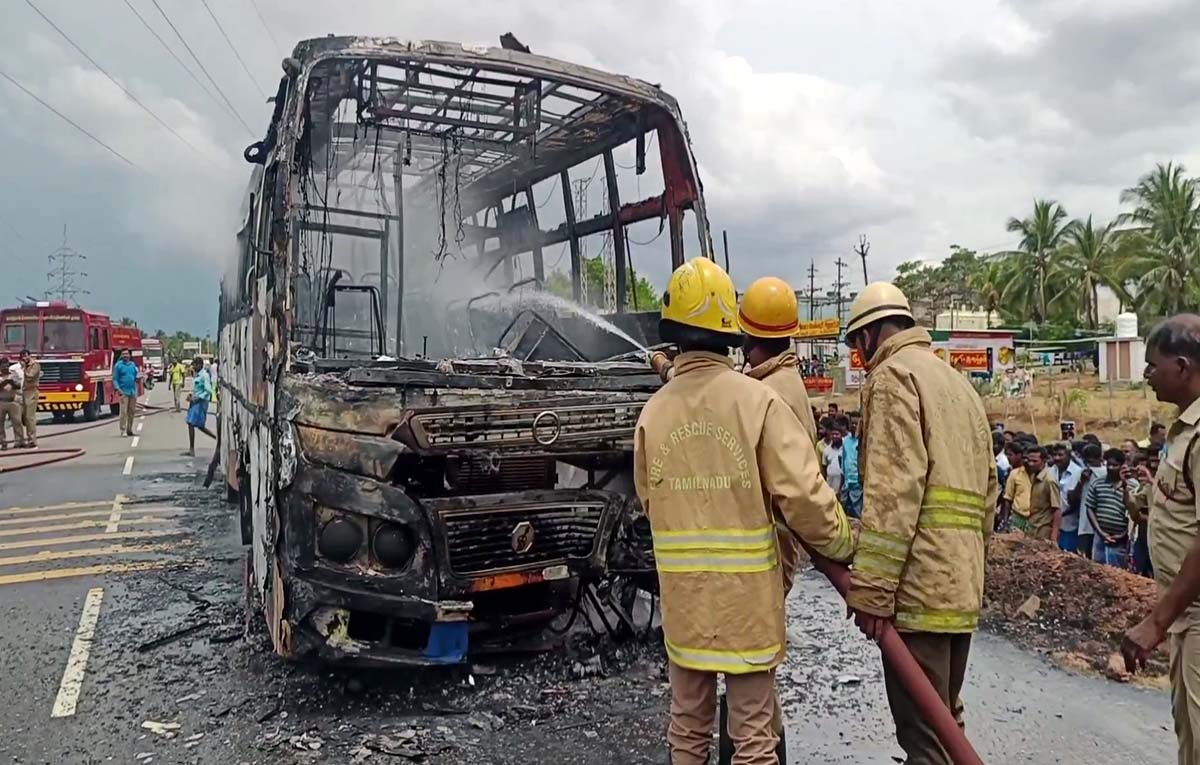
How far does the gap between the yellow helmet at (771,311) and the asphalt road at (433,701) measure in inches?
65.8

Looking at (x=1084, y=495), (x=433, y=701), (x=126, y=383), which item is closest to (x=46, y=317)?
(x=126, y=383)

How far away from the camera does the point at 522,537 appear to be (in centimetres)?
395

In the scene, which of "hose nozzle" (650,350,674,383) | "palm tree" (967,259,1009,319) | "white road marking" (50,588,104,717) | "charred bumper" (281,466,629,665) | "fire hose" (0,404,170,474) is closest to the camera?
"charred bumper" (281,466,629,665)

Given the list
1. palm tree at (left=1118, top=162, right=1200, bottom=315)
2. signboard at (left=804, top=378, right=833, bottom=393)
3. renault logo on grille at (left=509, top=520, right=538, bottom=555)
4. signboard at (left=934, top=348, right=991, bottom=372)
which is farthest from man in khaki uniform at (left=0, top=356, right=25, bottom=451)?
palm tree at (left=1118, top=162, right=1200, bottom=315)

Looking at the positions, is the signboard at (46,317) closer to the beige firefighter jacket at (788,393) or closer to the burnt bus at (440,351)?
the burnt bus at (440,351)

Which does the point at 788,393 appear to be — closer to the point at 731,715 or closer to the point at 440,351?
the point at 731,715

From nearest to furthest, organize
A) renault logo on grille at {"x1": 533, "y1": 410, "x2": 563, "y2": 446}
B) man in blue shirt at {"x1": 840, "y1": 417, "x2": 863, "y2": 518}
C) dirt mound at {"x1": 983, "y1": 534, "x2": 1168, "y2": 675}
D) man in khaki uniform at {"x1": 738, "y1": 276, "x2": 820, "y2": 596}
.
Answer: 1. man in khaki uniform at {"x1": 738, "y1": 276, "x2": 820, "y2": 596}
2. renault logo on grille at {"x1": 533, "y1": 410, "x2": 563, "y2": 446}
3. dirt mound at {"x1": 983, "y1": 534, "x2": 1168, "y2": 675}
4. man in blue shirt at {"x1": 840, "y1": 417, "x2": 863, "y2": 518}

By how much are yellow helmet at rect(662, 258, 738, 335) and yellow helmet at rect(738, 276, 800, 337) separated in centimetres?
98

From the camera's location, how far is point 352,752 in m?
3.56

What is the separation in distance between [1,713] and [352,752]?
5.93 ft

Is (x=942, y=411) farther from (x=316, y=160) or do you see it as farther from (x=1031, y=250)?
(x=1031, y=250)

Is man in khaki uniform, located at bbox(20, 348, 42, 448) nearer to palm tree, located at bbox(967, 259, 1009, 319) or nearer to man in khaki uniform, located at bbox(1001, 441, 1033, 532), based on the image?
man in khaki uniform, located at bbox(1001, 441, 1033, 532)

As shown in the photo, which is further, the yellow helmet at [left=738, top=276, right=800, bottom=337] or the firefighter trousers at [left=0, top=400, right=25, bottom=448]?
the firefighter trousers at [left=0, top=400, right=25, bottom=448]

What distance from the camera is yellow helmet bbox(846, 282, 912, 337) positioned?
2912 millimetres
